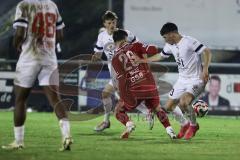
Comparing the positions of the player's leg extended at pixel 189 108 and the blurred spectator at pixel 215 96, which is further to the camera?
the blurred spectator at pixel 215 96

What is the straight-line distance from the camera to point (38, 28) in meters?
11.5

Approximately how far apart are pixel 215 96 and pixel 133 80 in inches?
325

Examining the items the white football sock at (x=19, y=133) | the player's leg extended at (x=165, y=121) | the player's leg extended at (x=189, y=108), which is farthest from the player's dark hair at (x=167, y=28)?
the white football sock at (x=19, y=133)

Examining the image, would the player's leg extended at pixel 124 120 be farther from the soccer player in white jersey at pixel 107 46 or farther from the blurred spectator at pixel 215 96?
the blurred spectator at pixel 215 96

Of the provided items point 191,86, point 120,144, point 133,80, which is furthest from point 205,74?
point 120,144

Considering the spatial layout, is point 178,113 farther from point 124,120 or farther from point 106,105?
point 106,105

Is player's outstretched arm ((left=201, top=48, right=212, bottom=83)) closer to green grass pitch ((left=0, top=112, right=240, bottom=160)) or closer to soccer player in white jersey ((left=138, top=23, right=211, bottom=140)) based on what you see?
soccer player in white jersey ((left=138, top=23, right=211, bottom=140))

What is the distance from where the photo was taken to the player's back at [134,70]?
14.5 m

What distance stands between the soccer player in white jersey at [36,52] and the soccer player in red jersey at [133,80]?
2920 mm

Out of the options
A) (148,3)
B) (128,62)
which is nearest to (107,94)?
(128,62)

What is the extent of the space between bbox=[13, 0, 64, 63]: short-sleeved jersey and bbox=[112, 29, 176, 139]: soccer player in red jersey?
2.94 meters

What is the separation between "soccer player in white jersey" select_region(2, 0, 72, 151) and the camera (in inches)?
450

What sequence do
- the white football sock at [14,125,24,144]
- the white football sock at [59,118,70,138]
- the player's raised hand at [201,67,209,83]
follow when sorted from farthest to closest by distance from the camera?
1. the player's raised hand at [201,67,209,83]
2. the white football sock at [14,125,24,144]
3. the white football sock at [59,118,70,138]

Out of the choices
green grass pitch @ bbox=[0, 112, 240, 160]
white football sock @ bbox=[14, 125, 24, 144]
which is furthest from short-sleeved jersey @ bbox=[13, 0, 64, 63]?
green grass pitch @ bbox=[0, 112, 240, 160]
